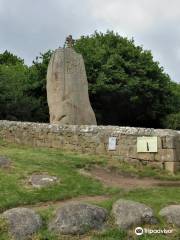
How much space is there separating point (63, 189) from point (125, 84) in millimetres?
18916

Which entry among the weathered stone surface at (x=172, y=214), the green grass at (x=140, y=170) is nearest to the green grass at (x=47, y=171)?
the green grass at (x=140, y=170)

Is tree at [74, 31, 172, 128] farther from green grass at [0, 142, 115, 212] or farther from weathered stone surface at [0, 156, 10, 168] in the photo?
weathered stone surface at [0, 156, 10, 168]

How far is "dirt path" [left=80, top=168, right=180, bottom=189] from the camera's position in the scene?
1191 centimetres

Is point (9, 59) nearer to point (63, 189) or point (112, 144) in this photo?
point (112, 144)

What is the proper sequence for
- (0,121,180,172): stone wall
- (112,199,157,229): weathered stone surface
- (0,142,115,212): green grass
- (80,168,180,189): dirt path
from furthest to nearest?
(0,121,180,172): stone wall
(80,168,180,189): dirt path
(0,142,115,212): green grass
(112,199,157,229): weathered stone surface

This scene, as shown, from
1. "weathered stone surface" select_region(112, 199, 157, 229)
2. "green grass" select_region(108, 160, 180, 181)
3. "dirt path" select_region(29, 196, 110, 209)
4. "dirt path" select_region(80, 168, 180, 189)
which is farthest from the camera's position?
"green grass" select_region(108, 160, 180, 181)

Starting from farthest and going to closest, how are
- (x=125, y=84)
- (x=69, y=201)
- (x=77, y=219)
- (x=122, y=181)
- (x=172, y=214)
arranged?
1. (x=125, y=84)
2. (x=122, y=181)
3. (x=69, y=201)
4. (x=172, y=214)
5. (x=77, y=219)

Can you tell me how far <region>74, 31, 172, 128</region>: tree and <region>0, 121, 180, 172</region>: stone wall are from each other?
38.4 feet

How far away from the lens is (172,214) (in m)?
8.71

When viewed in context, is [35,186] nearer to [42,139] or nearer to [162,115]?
[42,139]

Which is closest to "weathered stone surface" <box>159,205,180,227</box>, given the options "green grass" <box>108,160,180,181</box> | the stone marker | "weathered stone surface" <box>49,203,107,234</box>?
"weathered stone surface" <box>49,203,107,234</box>

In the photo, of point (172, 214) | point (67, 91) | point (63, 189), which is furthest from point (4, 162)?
point (67, 91)

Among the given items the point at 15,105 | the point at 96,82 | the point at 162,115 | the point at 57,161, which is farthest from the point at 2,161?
the point at 162,115

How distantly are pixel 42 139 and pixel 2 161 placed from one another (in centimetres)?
424
